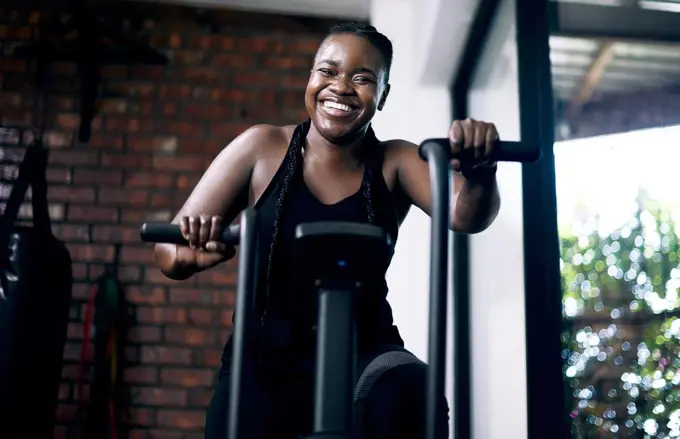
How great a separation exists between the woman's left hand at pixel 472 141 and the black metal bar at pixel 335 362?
0.79 ft

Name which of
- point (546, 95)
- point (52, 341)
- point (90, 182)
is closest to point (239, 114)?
point (90, 182)

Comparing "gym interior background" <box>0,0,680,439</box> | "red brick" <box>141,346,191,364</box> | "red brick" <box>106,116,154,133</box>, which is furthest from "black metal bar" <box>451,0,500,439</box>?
"red brick" <box>106,116,154,133</box>

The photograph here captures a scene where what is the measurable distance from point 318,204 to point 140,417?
2.29m

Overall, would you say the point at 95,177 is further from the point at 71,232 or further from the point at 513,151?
the point at 513,151

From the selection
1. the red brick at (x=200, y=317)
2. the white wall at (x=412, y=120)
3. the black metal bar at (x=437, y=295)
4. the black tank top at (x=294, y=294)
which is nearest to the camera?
the black metal bar at (x=437, y=295)

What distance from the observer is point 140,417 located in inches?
121

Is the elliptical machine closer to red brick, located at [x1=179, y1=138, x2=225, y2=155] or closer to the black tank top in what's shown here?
the black tank top

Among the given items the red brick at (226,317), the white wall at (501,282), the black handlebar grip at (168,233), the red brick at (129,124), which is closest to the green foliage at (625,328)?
the white wall at (501,282)

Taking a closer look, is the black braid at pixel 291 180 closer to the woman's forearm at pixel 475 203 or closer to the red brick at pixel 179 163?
the woman's forearm at pixel 475 203

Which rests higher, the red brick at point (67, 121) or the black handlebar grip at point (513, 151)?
the red brick at point (67, 121)

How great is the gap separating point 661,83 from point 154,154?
2306mm

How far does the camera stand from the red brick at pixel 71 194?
128 inches

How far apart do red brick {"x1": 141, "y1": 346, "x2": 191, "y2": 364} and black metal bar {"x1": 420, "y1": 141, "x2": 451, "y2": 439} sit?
2.45 meters

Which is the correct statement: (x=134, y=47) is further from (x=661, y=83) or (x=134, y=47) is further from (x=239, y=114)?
(x=661, y=83)
